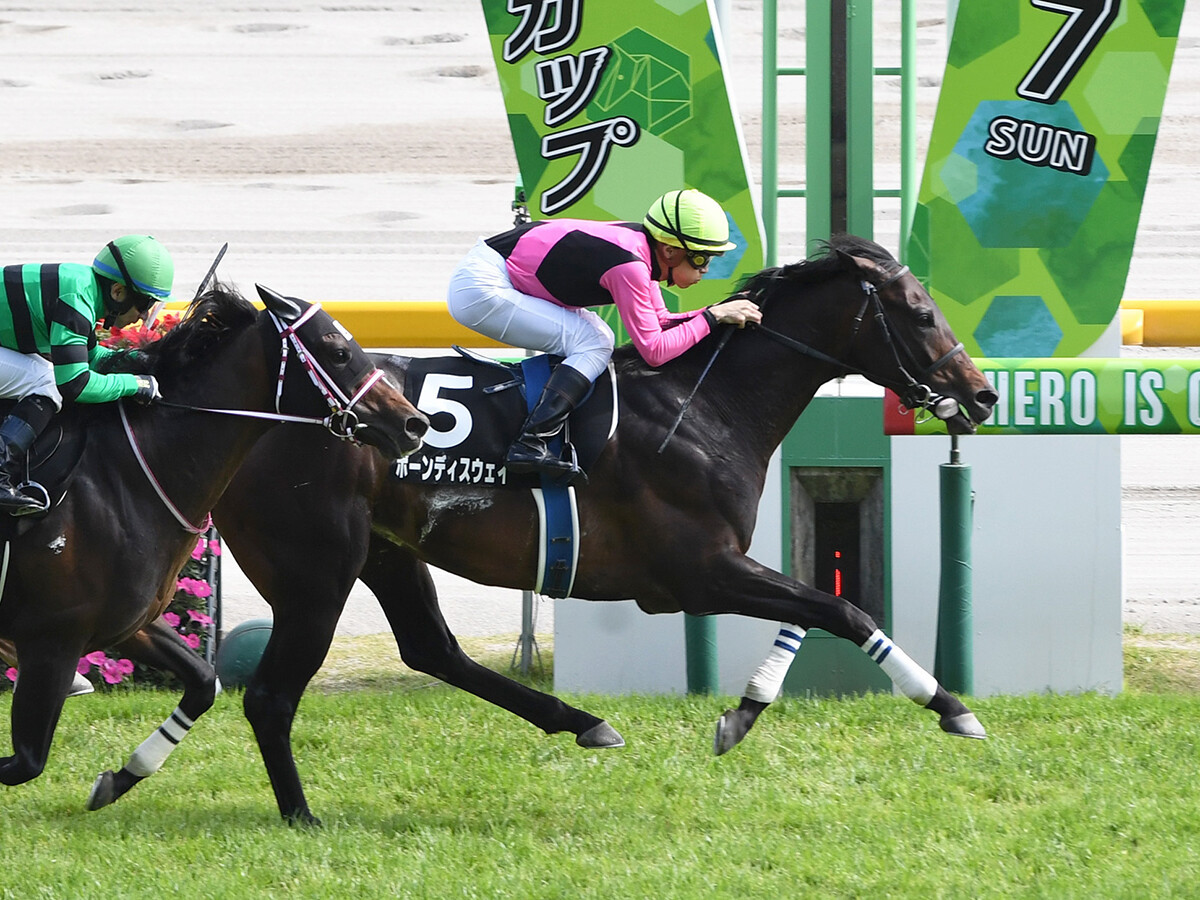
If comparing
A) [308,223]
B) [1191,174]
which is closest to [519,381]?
[308,223]

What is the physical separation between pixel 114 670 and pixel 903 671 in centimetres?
369

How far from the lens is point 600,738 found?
18.8 ft

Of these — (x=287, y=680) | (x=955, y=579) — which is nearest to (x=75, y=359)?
(x=287, y=680)

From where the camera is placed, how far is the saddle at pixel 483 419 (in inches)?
218

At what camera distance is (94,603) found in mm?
5023

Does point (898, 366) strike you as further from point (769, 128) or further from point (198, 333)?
point (198, 333)

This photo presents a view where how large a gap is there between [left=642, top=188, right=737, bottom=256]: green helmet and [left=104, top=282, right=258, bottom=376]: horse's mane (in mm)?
1418

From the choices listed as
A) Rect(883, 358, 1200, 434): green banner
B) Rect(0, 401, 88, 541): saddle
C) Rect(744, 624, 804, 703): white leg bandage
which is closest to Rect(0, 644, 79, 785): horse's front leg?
Rect(0, 401, 88, 541): saddle

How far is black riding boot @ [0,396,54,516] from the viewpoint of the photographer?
4840 mm

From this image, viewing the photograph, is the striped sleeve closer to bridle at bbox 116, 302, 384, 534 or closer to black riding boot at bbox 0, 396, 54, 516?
black riding boot at bbox 0, 396, 54, 516

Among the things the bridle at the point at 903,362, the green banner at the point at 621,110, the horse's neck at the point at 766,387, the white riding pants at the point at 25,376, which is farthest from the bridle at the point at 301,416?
the green banner at the point at 621,110

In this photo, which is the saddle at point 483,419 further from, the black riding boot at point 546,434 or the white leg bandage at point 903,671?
the white leg bandage at point 903,671

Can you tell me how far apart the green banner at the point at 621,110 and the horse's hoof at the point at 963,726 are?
7.64 feet

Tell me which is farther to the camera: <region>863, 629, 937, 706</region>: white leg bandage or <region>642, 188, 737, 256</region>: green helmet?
<region>642, 188, 737, 256</region>: green helmet
